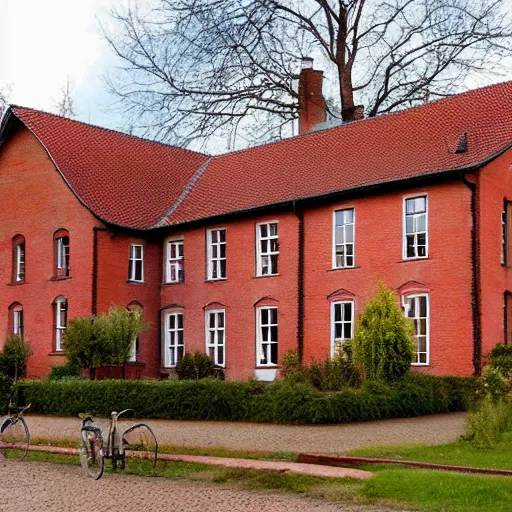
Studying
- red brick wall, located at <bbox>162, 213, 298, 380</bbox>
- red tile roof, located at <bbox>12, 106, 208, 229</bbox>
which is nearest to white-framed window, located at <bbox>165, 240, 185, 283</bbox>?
red brick wall, located at <bbox>162, 213, 298, 380</bbox>

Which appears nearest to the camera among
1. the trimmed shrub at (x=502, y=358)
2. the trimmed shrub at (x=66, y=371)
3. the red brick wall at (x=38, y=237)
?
the trimmed shrub at (x=502, y=358)

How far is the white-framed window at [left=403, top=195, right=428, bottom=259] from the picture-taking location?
26859mm

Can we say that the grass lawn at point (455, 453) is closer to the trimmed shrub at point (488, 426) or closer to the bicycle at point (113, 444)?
the trimmed shrub at point (488, 426)

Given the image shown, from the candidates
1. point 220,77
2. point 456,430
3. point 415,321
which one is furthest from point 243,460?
point 220,77

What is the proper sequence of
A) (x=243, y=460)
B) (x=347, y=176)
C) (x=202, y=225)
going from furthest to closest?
(x=202, y=225) → (x=347, y=176) → (x=243, y=460)

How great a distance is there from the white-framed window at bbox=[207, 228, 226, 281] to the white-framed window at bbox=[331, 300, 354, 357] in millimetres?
5085

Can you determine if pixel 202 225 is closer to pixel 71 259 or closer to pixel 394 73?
pixel 71 259

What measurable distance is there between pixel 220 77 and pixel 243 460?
1081 inches

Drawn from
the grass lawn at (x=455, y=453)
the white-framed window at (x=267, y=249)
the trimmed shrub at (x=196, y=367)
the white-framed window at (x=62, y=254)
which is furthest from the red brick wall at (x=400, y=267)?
the grass lawn at (x=455, y=453)

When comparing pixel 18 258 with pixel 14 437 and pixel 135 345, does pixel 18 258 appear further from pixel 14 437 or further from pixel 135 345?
pixel 14 437

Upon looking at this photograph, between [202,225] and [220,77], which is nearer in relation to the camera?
[202,225]

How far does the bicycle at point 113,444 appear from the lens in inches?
545

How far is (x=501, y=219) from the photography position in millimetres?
27281

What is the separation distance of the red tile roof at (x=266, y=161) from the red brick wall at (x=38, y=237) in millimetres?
848
